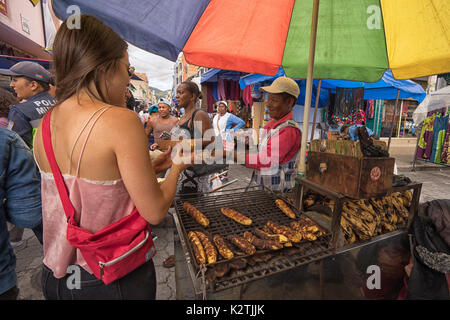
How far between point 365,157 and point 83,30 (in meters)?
2.08

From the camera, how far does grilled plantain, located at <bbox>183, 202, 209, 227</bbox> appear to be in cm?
177

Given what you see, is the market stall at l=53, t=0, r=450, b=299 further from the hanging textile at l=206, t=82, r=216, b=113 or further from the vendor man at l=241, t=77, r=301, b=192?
the hanging textile at l=206, t=82, r=216, b=113

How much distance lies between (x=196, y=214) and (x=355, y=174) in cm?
139

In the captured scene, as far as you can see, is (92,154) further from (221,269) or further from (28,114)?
(28,114)

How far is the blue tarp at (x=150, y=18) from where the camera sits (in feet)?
6.18

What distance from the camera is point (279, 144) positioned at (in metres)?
2.62

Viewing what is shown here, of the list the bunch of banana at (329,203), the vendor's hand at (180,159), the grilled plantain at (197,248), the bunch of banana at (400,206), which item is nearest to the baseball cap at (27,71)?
the vendor's hand at (180,159)

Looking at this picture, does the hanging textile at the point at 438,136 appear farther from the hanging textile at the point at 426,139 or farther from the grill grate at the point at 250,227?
the grill grate at the point at 250,227

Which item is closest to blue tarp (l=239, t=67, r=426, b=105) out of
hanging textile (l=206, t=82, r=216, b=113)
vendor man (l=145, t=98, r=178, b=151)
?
vendor man (l=145, t=98, r=178, b=151)

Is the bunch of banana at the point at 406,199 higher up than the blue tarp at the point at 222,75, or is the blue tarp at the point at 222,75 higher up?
the blue tarp at the point at 222,75

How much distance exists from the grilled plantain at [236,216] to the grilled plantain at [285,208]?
381 millimetres

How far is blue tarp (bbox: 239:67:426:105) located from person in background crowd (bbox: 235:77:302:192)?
163 inches

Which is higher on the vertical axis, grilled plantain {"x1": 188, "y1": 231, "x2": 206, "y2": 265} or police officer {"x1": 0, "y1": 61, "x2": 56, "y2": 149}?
police officer {"x1": 0, "y1": 61, "x2": 56, "y2": 149}

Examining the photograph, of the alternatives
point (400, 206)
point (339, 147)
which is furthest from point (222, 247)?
point (400, 206)
